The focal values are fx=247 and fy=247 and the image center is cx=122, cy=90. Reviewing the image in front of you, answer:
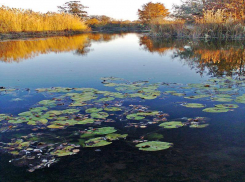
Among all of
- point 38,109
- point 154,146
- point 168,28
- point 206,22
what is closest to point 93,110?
point 38,109

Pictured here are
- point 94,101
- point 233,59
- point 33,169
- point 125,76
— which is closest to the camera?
point 33,169

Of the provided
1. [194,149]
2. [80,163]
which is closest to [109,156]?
[80,163]

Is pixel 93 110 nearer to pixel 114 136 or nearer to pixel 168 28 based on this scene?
pixel 114 136

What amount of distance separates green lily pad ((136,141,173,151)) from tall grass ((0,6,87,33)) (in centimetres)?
1160

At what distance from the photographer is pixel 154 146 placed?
5.20 ft

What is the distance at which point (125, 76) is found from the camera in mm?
3822

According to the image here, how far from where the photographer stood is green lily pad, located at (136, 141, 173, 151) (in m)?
1.56

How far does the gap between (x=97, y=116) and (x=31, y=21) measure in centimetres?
1251

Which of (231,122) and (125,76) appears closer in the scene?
(231,122)

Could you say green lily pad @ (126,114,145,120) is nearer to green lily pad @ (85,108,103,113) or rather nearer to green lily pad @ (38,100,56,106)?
green lily pad @ (85,108,103,113)

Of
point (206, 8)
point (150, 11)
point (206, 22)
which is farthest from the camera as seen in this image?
point (150, 11)

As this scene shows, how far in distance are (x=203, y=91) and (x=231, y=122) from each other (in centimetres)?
89

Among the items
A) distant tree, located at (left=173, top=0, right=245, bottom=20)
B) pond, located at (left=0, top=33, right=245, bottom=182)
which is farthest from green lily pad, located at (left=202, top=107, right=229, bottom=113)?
distant tree, located at (left=173, top=0, right=245, bottom=20)

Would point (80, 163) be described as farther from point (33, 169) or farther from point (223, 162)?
point (223, 162)
